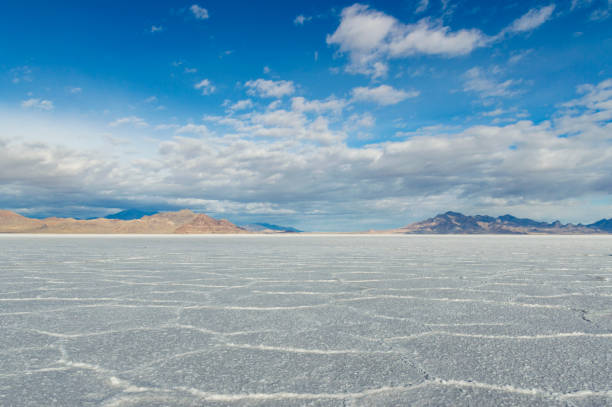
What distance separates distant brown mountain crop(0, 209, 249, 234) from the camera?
302 ft

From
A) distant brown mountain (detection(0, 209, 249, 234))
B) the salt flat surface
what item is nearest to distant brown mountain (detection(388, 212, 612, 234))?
distant brown mountain (detection(0, 209, 249, 234))

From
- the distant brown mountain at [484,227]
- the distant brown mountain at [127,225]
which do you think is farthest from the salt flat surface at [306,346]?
the distant brown mountain at [484,227]

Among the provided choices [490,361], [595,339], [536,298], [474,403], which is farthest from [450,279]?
[474,403]

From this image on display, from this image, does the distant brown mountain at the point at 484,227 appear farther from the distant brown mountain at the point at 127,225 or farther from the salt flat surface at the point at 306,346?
the salt flat surface at the point at 306,346

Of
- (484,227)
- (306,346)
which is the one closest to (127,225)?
(306,346)

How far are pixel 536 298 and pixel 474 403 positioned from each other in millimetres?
2881

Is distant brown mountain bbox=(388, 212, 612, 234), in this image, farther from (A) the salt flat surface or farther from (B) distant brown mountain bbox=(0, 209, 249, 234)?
(A) the salt flat surface

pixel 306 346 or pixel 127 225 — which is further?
pixel 127 225

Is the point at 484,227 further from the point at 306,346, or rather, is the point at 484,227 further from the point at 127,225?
the point at 306,346

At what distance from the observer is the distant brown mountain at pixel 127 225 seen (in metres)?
92.2

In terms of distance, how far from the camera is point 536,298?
3.92 metres

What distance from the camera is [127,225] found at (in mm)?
99688

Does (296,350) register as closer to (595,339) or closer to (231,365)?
(231,365)

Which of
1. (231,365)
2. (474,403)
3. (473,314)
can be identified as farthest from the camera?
(473,314)
